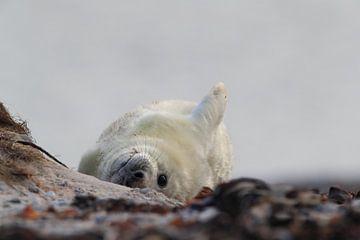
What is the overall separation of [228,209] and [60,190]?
2.66 meters

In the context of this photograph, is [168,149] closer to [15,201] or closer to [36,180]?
[36,180]

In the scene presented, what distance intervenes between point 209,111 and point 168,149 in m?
1.26

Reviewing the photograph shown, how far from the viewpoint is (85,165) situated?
891 centimetres

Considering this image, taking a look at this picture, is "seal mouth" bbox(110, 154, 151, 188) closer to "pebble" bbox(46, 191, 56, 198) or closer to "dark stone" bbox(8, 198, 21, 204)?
"pebble" bbox(46, 191, 56, 198)

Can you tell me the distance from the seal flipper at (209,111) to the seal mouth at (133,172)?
1.96 meters

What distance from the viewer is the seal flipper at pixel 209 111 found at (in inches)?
390

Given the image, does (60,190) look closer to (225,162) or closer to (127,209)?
(127,209)

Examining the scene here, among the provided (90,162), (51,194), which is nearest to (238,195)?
(51,194)

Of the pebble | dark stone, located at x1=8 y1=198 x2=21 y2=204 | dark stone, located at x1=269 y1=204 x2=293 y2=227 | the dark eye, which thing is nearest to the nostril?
the dark eye

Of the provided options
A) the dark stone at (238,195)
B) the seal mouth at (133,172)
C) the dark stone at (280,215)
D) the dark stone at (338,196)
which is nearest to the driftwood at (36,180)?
the seal mouth at (133,172)

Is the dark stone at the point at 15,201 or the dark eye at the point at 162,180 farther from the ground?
the dark eye at the point at 162,180

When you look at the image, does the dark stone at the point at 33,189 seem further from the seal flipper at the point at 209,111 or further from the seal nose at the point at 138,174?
the seal flipper at the point at 209,111

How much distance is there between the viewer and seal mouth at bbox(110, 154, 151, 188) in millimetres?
7691

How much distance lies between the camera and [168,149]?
8867mm
